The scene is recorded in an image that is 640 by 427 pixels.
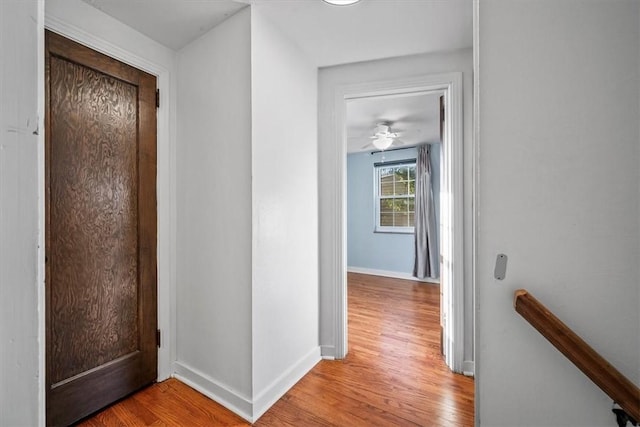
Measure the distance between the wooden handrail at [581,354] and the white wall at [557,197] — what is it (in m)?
0.08

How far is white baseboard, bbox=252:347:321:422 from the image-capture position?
1.60m

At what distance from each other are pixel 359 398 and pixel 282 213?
1.26 m

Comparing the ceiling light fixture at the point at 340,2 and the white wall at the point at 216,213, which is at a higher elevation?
the ceiling light fixture at the point at 340,2

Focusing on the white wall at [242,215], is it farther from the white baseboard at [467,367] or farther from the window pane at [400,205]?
the window pane at [400,205]

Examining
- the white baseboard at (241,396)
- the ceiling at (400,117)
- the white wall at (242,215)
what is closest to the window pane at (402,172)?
the ceiling at (400,117)

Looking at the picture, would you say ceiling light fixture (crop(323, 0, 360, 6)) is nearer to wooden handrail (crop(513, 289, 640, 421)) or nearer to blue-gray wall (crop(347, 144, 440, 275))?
wooden handrail (crop(513, 289, 640, 421))

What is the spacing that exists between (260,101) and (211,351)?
61.9 inches

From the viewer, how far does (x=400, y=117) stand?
3564mm

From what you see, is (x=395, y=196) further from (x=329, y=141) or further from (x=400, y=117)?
(x=329, y=141)

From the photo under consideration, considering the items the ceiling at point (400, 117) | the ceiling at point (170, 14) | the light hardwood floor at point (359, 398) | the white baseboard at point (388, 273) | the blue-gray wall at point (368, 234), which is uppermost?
the ceiling at point (400, 117)

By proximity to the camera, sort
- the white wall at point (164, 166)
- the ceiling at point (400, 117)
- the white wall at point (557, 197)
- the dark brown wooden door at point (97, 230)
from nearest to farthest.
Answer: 1. the white wall at point (557, 197)
2. the dark brown wooden door at point (97, 230)
3. the white wall at point (164, 166)
4. the ceiling at point (400, 117)

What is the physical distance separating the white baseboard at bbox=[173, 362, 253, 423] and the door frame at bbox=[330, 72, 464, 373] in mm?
875

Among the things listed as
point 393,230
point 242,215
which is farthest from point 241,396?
point 393,230

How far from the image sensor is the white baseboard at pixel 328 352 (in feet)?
7.41
